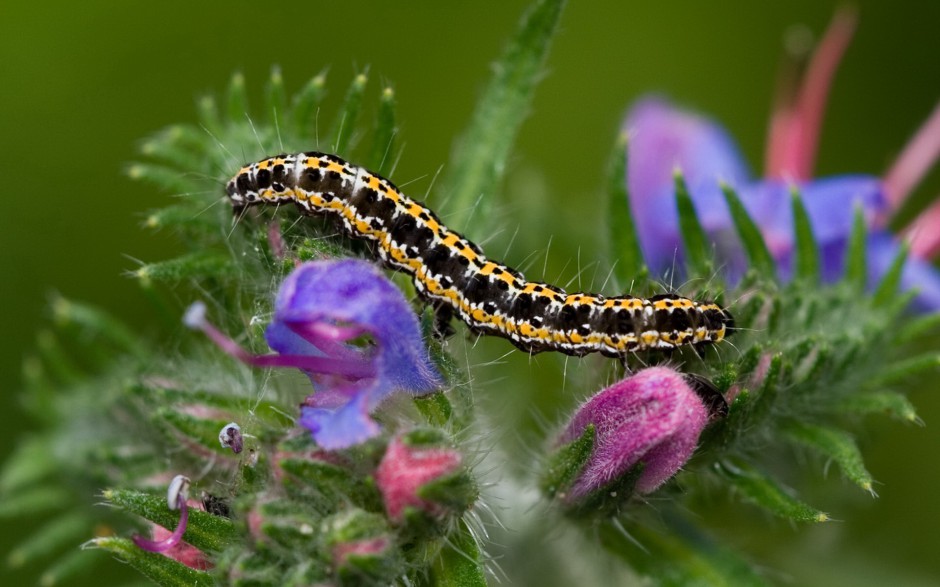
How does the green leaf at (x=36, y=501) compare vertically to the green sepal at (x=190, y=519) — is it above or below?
above

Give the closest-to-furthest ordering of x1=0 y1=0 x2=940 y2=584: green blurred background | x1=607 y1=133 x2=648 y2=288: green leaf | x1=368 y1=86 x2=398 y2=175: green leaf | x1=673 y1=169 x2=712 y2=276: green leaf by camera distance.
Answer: x1=368 y1=86 x2=398 y2=175: green leaf, x1=673 y1=169 x2=712 y2=276: green leaf, x1=607 y1=133 x2=648 y2=288: green leaf, x1=0 y1=0 x2=940 y2=584: green blurred background

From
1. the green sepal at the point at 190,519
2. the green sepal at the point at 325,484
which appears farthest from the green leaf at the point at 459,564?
the green sepal at the point at 190,519

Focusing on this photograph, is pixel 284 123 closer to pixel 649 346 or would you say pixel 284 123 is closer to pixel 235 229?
pixel 235 229

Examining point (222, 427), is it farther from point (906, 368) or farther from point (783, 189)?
point (783, 189)

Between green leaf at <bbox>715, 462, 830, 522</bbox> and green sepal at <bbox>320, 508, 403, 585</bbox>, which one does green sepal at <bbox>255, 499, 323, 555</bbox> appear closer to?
green sepal at <bbox>320, 508, 403, 585</bbox>

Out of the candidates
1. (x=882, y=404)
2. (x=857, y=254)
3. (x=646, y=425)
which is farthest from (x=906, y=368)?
(x=646, y=425)

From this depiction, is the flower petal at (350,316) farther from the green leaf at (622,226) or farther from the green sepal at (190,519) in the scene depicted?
the green leaf at (622,226)

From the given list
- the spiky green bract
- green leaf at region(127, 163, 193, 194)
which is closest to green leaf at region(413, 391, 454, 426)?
the spiky green bract
